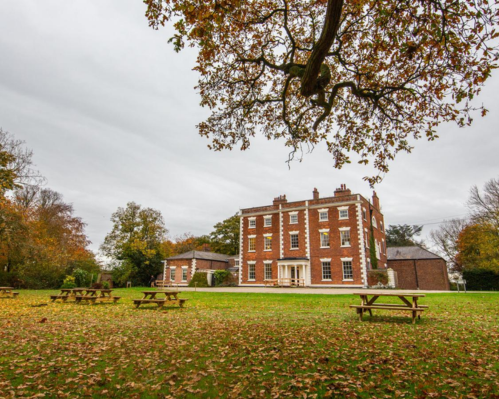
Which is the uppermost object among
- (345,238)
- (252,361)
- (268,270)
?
(345,238)

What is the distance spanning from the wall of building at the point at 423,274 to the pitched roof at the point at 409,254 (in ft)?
1.80

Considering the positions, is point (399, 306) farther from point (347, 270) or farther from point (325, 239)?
point (325, 239)

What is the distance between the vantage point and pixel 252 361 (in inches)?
193

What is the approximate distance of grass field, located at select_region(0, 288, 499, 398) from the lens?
12.6 feet

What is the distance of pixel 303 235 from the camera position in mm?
35094

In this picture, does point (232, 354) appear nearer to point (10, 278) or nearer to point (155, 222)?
point (10, 278)

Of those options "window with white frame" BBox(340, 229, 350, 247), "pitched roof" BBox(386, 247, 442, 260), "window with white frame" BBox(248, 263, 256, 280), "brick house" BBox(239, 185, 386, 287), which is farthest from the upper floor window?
"pitched roof" BBox(386, 247, 442, 260)

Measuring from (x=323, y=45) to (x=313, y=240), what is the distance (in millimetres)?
30301

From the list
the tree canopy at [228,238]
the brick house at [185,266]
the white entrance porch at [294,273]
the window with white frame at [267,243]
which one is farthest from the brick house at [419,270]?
the tree canopy at [228,238]

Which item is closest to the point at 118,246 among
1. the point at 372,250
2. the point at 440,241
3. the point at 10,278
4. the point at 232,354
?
the point at 10,278

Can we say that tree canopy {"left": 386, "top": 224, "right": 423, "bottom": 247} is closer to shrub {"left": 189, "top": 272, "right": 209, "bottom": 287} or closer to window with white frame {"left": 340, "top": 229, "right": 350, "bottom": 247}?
window with white frame {"left": 340, "top": 229, "right": 350, "bottom": 247}

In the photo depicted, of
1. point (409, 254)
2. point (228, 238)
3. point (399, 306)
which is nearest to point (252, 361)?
point (399, 306)

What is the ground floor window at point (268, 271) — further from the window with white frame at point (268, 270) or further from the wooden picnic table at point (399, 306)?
the wooden picnic table at point (399, 306)

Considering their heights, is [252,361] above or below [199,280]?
below
